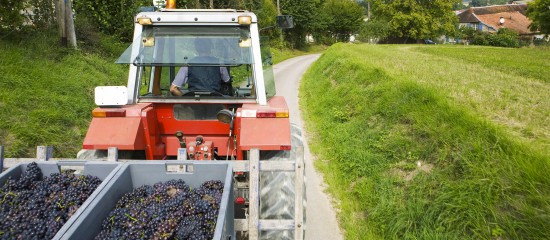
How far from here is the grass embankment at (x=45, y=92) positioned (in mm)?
5363

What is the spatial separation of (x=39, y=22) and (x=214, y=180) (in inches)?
358

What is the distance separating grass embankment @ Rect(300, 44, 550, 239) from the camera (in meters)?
3.36

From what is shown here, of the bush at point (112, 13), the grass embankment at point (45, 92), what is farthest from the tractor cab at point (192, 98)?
the bush at point (112, 13)

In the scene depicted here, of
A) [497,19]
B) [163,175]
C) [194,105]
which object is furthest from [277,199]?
[497,19]

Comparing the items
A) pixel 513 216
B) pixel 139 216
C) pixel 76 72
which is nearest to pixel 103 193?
pixel 139 216

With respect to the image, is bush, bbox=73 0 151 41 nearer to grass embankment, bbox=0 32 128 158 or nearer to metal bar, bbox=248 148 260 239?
grass embankment, bbox=0 32 128 158

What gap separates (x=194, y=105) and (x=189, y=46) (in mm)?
587

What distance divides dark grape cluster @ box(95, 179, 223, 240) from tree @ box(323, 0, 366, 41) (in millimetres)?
62521

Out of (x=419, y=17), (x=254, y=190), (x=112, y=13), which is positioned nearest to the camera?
(x=254, y=190)

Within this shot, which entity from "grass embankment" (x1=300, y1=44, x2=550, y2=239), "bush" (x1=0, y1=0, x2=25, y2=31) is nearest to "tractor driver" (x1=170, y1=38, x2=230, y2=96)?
"grass embankment" (x1=300, y1=44, x2=550, y2=239)

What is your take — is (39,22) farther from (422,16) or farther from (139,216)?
(422,16)

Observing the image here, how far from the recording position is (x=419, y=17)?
170 feet

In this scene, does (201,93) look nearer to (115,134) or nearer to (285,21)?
(115,134)

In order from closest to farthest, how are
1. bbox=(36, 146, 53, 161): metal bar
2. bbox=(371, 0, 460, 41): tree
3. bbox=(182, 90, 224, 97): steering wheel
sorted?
1. bbox=(36, 146, 53, 161): metal bar
2. bbox=(182, 90, 224, 97): steering wheel
3. bbox=(371, 0, 460, 41): tree
